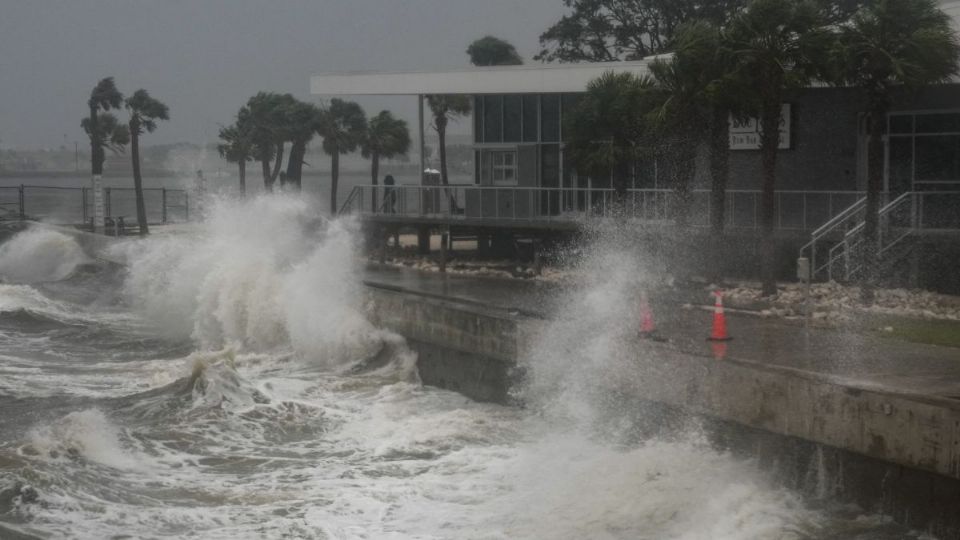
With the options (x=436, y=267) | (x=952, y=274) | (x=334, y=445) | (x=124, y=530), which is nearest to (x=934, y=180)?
(x=952, y=274)

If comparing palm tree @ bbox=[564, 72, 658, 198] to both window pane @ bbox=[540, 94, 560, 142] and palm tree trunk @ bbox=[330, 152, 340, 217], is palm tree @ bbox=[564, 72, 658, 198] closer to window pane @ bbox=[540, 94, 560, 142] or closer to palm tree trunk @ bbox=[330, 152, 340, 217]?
window pane @ bbox=[540, 94, 560, 142]

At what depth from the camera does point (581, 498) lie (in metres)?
12.7

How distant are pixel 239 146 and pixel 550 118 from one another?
3226cm

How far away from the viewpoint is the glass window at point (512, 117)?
104 feet

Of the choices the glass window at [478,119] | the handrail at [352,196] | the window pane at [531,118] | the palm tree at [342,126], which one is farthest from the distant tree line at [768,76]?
the palm tree at [342,126]

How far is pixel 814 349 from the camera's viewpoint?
1484 cm

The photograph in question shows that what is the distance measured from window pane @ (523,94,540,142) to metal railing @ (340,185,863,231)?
2005 millimetres

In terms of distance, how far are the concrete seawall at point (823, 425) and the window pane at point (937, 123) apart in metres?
11.4

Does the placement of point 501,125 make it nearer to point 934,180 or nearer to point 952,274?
point 934,180

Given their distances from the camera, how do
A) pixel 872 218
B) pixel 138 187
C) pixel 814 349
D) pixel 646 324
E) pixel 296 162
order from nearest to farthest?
pixel 814 349 → pixel 646 324 → pixel 872 218 → pixel 138 187 → pixel 296 162

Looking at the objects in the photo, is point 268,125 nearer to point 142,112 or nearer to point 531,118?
point 142,112

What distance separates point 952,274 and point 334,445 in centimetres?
1063

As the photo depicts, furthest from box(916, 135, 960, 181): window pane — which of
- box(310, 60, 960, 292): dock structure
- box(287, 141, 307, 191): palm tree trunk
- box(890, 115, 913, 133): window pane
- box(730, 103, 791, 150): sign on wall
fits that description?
box(287, 141, 307, 191): palm tree trunk

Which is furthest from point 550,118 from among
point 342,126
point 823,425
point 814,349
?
point 342,126
